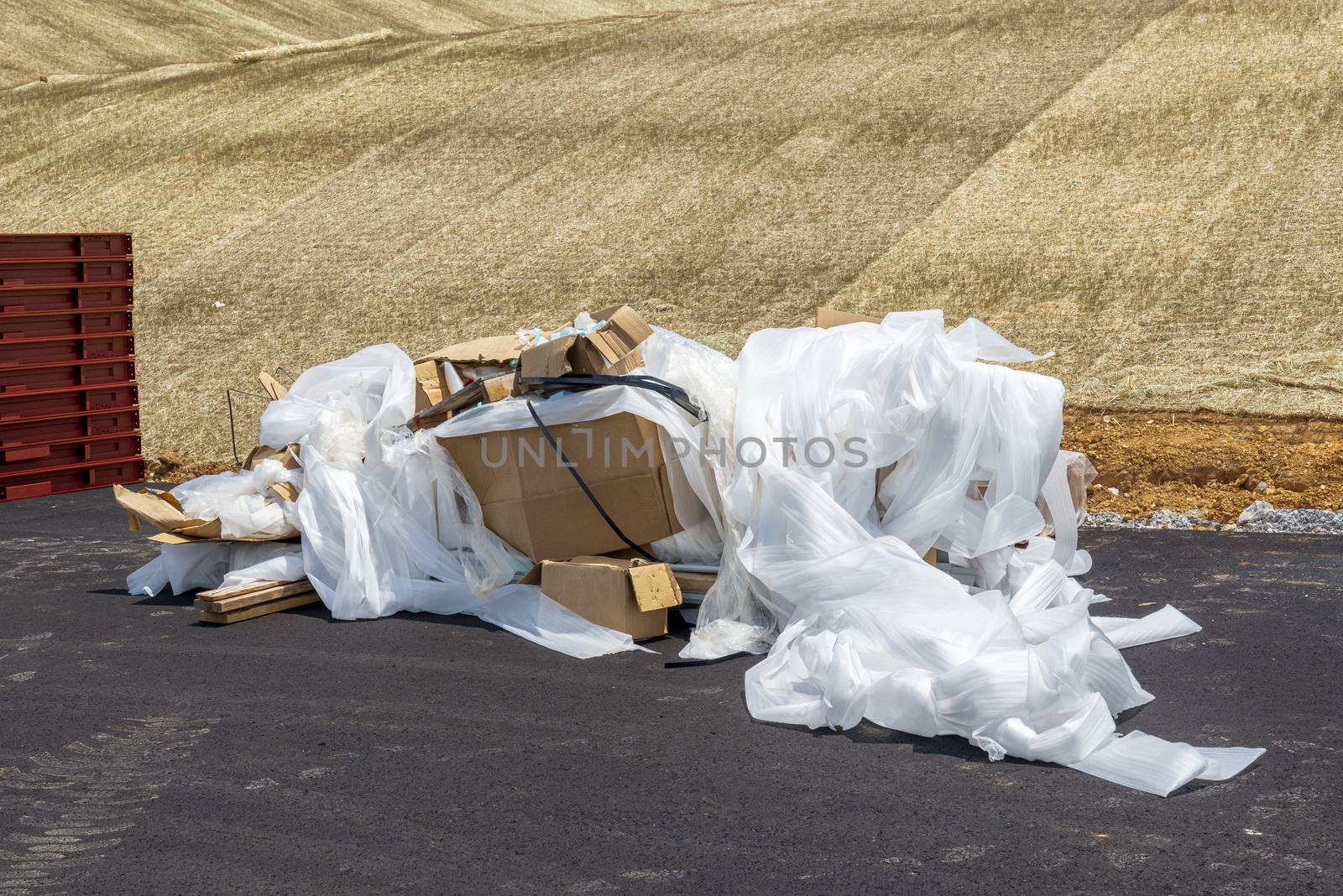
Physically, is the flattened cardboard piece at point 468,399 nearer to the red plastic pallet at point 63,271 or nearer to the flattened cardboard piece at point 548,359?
the flattened cardboard piece at point 548,359

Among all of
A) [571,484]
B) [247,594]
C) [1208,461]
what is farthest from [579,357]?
[1208,461]

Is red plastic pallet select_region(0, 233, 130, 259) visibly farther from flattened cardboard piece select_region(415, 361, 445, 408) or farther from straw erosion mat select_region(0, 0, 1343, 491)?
flattened cardboard piece select_region(415, 361, 445, 408)

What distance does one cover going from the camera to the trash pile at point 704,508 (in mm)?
5230

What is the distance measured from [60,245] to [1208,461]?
369 inches

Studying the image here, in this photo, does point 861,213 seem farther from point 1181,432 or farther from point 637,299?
point 1181,432

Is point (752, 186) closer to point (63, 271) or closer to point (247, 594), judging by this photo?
point (63, 271)

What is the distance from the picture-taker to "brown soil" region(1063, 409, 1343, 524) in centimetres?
900

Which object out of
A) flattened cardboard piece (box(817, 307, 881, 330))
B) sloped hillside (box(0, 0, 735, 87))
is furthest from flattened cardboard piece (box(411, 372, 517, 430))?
sloped hillside (box(0, 0, 735, 87))

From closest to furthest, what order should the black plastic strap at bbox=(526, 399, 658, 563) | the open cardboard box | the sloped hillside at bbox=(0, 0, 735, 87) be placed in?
the black plastic strap at bbox=(526, 399, 658, 563), the open cardboard box, the sloped hillside at bbox=(0, 0, 735, 87)

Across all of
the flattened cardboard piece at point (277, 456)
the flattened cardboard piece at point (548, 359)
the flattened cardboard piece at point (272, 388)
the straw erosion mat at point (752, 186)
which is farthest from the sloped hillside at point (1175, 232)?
the flattened cardboard piece at point (277, 456)

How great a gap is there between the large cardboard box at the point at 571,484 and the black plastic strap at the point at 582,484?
0.7 inches

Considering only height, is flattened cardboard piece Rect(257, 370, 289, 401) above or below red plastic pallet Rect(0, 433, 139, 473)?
above

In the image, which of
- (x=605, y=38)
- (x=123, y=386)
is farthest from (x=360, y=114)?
(x=123, y=386)

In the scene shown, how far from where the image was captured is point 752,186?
1975 centimetres
